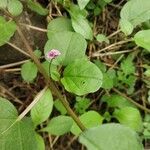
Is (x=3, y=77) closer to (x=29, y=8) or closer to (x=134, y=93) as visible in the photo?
(x=29, y=8)

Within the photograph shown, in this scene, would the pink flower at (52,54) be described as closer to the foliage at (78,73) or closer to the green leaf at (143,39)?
the foliage at (78,73)

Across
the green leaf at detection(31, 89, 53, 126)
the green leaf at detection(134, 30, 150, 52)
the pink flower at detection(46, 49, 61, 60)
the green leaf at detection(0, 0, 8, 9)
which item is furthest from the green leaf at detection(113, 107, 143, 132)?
the green leaf at detection(0, 0, 8, 9)

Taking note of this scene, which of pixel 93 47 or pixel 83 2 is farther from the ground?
pixel 83 2

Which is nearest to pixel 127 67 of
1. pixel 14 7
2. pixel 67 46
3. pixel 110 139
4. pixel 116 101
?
pixel 116 101

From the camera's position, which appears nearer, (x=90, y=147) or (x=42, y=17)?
(x=90, y=147)

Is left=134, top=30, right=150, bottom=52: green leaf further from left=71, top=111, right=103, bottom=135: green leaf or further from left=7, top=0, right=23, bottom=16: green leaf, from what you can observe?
left=7, top=0, right=23, bottom=16: green leaf

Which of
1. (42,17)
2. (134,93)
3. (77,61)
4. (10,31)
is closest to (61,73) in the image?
(77,61)

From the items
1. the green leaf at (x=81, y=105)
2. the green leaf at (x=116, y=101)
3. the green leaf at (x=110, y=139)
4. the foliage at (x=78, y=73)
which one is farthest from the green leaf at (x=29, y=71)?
the green leaf at (x=110, y=139)

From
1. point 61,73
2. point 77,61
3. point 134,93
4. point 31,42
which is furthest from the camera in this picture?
point 134,93
